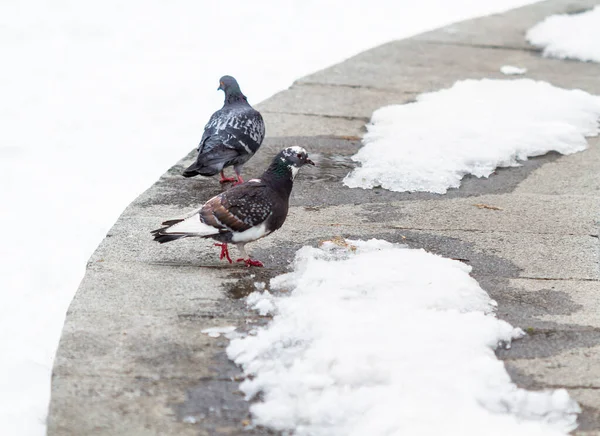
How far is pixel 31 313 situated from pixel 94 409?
211 centimetres

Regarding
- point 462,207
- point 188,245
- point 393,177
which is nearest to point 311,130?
point 393,177

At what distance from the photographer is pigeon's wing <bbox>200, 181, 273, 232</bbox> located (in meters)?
4.52

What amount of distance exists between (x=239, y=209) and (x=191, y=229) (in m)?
0.28

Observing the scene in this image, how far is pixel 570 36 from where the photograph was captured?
32.6 ft

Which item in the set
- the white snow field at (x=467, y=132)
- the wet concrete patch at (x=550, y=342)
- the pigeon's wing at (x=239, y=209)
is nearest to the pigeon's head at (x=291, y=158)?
the pigeon's wing at (x=239, y=209)

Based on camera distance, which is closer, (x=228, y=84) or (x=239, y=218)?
(x=239, y=218)

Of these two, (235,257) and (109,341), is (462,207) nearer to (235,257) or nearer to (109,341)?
(235,257)

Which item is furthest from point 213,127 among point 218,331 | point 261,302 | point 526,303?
point 526,303

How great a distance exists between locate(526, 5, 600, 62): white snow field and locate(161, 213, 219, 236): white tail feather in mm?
6226

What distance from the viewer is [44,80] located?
10492mm

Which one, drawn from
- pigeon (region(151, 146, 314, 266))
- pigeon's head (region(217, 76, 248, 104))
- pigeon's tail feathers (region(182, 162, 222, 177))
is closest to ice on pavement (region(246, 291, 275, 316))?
pigeon (region(151, 146, 314, 266))

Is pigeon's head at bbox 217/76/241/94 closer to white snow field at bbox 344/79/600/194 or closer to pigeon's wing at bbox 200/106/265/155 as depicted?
pigeon's wing at bbox 200/106/265/155

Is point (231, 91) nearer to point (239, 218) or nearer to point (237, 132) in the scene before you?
point (237, 132)

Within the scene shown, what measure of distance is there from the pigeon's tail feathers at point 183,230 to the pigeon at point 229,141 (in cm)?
118
